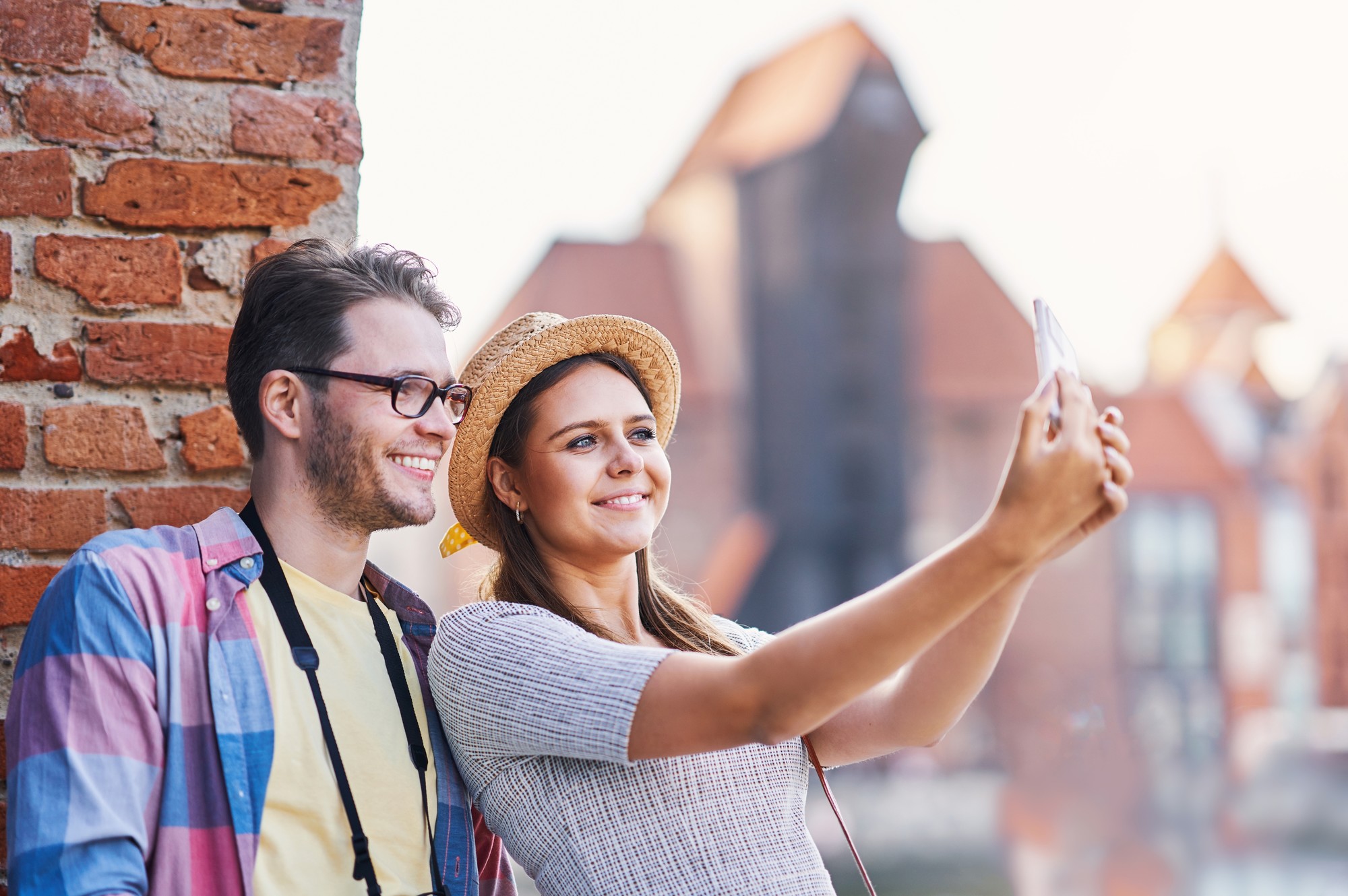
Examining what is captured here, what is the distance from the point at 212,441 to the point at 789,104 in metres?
29.0

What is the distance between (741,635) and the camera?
7.31 ft

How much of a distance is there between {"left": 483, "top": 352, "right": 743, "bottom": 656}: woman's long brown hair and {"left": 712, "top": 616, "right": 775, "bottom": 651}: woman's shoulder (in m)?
0.02

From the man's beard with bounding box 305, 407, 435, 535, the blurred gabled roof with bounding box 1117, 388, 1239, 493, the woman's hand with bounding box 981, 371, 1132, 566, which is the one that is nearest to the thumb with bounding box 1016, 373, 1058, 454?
the woman's hand with bounding box 981, 371, 1132, 566

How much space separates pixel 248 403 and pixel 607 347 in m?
0.58

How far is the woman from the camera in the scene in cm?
136

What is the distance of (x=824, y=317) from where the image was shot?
2786 cm

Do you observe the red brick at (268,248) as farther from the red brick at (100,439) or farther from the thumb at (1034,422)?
the thumb at (1034,422)

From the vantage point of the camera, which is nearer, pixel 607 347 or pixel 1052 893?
pixel 607 347

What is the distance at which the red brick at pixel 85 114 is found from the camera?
197 centimetres

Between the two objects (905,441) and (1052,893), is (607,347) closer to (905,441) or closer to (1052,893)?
(905,441)

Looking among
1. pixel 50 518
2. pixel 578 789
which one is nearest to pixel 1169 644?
pixel 578 789

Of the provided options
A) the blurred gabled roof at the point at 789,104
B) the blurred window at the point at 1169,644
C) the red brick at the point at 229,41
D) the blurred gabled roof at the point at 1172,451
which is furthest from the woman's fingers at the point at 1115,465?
the blurred gabled roof at the point at 1172,451

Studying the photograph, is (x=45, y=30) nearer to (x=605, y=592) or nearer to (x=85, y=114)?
(x=85, y=114)

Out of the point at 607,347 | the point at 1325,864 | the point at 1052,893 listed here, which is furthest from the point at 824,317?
the point at 607,347
